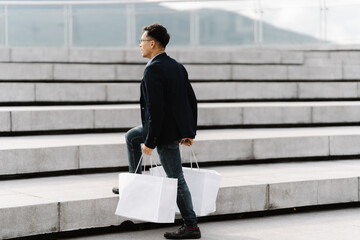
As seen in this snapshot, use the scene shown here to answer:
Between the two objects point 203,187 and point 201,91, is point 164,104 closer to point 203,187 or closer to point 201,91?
point 203,187

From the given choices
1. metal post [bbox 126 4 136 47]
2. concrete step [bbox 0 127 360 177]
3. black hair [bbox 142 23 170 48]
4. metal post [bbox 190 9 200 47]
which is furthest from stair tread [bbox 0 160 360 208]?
metal post [bbox 126 4 136 47]

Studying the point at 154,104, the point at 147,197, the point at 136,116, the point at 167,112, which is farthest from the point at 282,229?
the point at 136,116

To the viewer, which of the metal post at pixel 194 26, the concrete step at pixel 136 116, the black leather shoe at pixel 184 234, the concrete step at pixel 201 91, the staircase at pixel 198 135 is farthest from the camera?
the metal post at pixel 194 26

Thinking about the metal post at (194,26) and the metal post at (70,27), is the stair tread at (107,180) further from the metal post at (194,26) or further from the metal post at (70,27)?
the metal post at (70,27)

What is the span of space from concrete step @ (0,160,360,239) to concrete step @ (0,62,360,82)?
380 cm

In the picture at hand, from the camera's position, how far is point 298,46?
14.4 metres

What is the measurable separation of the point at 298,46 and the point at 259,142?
24.5 feet

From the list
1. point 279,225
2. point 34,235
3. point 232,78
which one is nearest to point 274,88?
point 232,78

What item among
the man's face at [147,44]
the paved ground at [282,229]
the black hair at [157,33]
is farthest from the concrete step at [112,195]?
the black hair at [157,33]

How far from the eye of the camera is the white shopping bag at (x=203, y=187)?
506 cm

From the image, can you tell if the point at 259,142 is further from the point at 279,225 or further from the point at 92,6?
the point at 92,6

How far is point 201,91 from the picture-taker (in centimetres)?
999

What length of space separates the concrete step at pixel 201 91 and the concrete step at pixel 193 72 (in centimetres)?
65

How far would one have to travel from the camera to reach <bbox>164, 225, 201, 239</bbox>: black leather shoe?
5.01m
